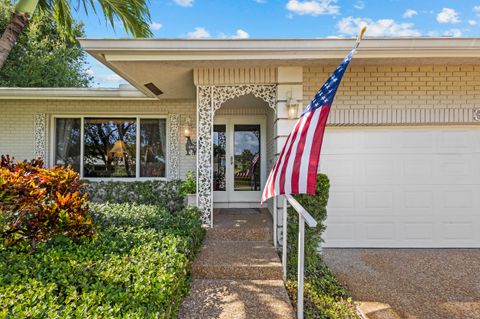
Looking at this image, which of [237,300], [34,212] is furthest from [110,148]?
[237,300]

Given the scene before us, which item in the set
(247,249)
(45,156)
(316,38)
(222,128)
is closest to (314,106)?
(316,38)

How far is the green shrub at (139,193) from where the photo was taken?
5.76 m

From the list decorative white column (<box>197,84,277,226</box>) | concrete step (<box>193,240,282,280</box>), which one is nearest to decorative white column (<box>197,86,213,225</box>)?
decorative white column (<box>197,84,277,226</box>)

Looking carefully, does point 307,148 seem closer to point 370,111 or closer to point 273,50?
point 273,50

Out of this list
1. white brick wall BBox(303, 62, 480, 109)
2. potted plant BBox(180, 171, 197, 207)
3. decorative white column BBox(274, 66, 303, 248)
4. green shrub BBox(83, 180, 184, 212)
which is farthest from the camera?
green shrub BBox(83, 180, 184, 212)

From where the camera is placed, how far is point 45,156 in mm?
6438

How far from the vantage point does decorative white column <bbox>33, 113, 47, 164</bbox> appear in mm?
6406

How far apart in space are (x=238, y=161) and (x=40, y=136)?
179 inches

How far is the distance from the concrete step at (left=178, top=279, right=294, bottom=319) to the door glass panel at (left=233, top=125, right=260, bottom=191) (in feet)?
12.2

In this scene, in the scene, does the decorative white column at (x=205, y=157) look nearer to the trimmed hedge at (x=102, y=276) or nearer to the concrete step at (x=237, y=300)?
the trimmed hedge at (x=102, y=276)

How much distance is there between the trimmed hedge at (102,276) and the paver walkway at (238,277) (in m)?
0.20

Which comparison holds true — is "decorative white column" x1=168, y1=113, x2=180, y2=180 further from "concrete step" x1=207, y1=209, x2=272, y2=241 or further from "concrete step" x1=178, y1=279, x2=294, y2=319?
"concrete step" x1=178, y1=279, x2=294, y2=319

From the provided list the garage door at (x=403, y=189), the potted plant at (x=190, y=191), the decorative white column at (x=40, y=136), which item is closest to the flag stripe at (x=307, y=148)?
the garage door at (x=403, y=189)

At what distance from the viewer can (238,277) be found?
330cm
